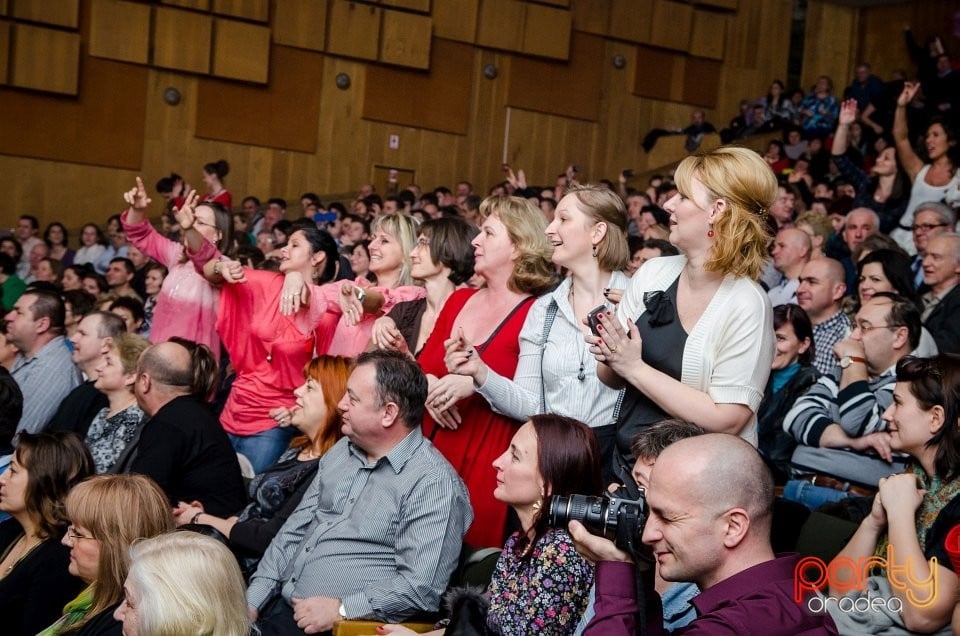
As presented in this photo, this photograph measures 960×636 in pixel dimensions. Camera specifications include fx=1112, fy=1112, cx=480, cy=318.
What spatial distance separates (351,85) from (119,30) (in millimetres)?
2228

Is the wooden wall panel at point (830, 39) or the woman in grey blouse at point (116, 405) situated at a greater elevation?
the wooden wall panel at point (830, 39)

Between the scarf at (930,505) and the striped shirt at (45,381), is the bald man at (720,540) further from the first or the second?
the striped shirt at (45,381)

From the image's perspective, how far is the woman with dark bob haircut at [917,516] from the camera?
76.9 inches

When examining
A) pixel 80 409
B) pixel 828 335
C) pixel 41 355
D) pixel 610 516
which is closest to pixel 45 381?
pixel 41 355

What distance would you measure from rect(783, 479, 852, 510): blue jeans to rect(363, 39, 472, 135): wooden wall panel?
8.67 metres

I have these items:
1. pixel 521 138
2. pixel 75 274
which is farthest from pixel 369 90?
pixel 75 274

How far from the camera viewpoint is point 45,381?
4281mm

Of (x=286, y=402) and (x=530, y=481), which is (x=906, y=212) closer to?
(x=286, y=402)

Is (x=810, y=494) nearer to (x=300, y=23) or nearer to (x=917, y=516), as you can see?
(x=917, y=516)

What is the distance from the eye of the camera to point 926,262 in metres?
4.11

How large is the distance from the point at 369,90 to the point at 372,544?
882 cm

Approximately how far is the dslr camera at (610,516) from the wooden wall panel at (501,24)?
9977 millimetres

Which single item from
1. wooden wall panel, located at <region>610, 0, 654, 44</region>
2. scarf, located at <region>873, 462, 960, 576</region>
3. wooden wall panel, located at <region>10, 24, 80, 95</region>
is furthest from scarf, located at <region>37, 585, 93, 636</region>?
wooden wall panel, located at <region>610, 0, 654, 44</region>

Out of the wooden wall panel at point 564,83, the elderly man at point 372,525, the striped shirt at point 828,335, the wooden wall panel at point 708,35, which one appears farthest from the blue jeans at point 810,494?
the wooden wall panel at point 708,35
